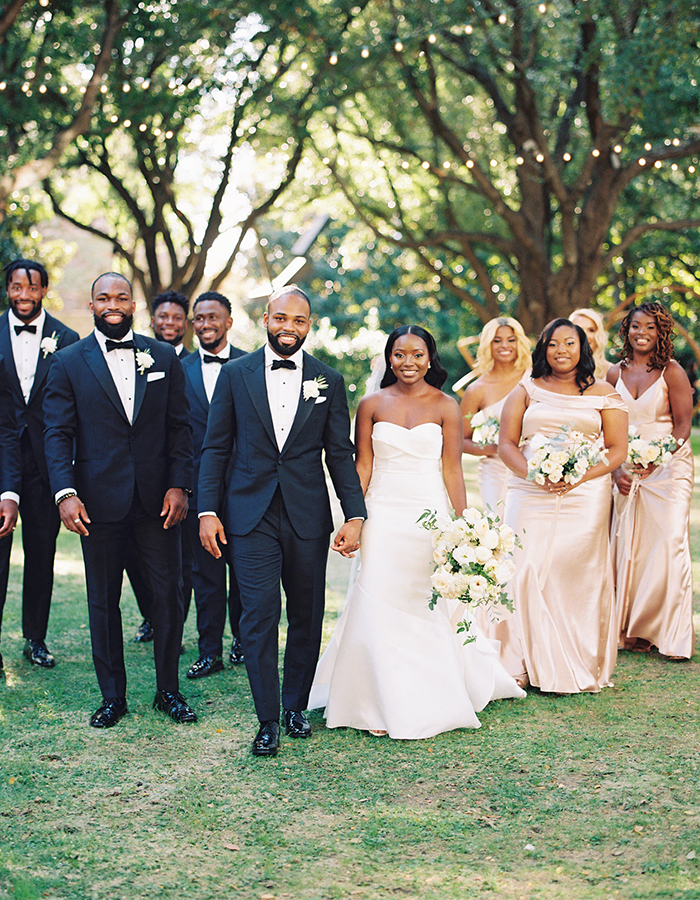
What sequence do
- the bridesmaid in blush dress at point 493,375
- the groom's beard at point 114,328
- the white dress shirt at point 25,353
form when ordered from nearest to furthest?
the groom's beard at point 114,328, the white dress shirt at point 25,353, the bridesmaid in blush dress at point 493,375

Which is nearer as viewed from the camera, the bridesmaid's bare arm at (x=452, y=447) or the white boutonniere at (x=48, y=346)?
the bridesmaid's bare arm at (x=452, y=447)

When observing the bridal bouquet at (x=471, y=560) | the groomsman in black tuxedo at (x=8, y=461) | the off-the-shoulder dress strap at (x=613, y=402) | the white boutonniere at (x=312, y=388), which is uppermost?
the white boutonniere at (x=312, y=388)

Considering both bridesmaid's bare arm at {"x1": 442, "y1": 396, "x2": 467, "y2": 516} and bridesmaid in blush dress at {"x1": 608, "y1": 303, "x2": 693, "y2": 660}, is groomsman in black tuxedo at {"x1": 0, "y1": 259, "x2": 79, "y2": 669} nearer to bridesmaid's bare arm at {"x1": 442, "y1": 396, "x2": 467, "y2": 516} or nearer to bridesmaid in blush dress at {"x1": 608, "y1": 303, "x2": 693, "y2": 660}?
bridesmaid's bare arm at {"x1": 442, "y1": 396, "x2": 467, "y2": 516}

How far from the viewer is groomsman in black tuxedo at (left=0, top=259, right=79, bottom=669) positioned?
6773 millimetres

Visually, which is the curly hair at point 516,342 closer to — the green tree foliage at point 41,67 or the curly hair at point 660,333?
the curly hair at point 660,333

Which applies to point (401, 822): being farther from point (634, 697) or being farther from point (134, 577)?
point (134, 577)

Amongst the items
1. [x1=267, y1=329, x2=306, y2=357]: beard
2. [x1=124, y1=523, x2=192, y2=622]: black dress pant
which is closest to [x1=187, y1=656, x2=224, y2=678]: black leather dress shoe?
[x1=124, y1=523, x2=192, y2=622]: black dress pant

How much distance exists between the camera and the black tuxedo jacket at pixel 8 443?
20.8ft

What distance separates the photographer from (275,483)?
210 inches

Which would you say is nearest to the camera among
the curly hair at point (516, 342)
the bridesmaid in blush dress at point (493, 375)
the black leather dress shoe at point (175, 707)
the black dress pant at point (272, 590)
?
the black dress pant at point (272, 590)

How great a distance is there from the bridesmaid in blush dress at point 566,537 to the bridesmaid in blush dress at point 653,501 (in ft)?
3.01

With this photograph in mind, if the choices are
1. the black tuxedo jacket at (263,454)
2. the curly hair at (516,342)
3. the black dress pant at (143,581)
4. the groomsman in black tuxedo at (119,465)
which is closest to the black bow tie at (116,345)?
the groomsman in black tuxedo at (119,465)

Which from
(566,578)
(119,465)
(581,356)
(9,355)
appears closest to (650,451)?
(581,356)

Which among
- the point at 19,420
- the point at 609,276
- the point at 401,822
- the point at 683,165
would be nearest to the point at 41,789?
the point at 401,822
